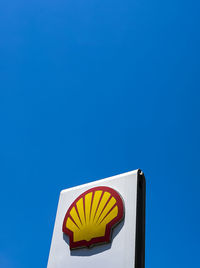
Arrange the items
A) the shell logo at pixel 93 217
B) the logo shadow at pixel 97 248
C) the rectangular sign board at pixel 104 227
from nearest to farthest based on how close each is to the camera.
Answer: the rectangular sign board at pixel 104 227, the logo shadow at pixel 97 248, the shell logo at pixel 93 217

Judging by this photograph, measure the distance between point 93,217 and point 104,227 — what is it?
442mm

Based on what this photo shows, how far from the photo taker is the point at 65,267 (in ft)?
16.0

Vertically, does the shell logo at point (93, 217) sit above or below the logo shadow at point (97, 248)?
above

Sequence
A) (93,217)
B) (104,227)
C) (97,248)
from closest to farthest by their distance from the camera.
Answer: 1. (97,248)
2. (104,227)
3. (93,217)

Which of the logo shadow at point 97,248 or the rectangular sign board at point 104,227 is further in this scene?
the logo shadow at point 97,248

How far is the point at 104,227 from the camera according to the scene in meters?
4.89

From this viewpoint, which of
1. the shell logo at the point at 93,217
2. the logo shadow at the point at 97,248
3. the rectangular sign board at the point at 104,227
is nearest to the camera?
the rectangular sign board at the point at 104,227

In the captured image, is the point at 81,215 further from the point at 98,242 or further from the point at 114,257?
the point at 114,257

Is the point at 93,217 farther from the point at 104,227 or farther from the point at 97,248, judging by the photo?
the point at 97,248

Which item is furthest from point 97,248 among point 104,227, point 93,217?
point 93,217

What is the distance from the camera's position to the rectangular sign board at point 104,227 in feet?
14.4

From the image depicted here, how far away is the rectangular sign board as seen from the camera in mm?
4398

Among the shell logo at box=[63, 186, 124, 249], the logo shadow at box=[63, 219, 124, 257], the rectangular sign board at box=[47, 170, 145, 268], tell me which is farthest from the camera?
the shell logo at box=[63, 186, 124, 249]

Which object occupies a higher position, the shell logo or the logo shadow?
the shell logo
